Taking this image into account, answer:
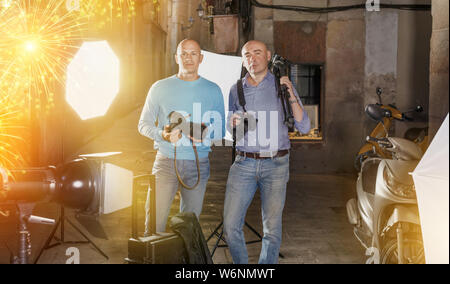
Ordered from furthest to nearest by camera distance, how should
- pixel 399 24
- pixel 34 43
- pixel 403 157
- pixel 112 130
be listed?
pixel 112 130, pixel 399 24, pixel 34 43, pixel 403 157

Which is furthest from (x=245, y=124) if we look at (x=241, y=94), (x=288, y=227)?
(x=288, y=227)

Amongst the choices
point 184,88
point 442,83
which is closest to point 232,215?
point 184,88

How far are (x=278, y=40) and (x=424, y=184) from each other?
365 inches

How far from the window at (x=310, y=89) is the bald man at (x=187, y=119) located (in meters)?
7.76

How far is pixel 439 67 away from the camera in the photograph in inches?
165

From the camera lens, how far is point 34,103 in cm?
892

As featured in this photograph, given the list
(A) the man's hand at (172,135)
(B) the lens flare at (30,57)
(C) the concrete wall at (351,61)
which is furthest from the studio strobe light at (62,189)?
(C) the concrete wall at (351,61)

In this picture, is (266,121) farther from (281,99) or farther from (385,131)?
(385,131)

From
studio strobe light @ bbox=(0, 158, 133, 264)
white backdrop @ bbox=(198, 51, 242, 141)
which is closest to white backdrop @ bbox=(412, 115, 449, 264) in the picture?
studio strobe light @ bbox=(0, 158, 133, 264)

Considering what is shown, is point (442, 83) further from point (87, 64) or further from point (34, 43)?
point (87, 64)

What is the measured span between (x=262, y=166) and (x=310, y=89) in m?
8.28

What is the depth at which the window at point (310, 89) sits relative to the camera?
465 inches
